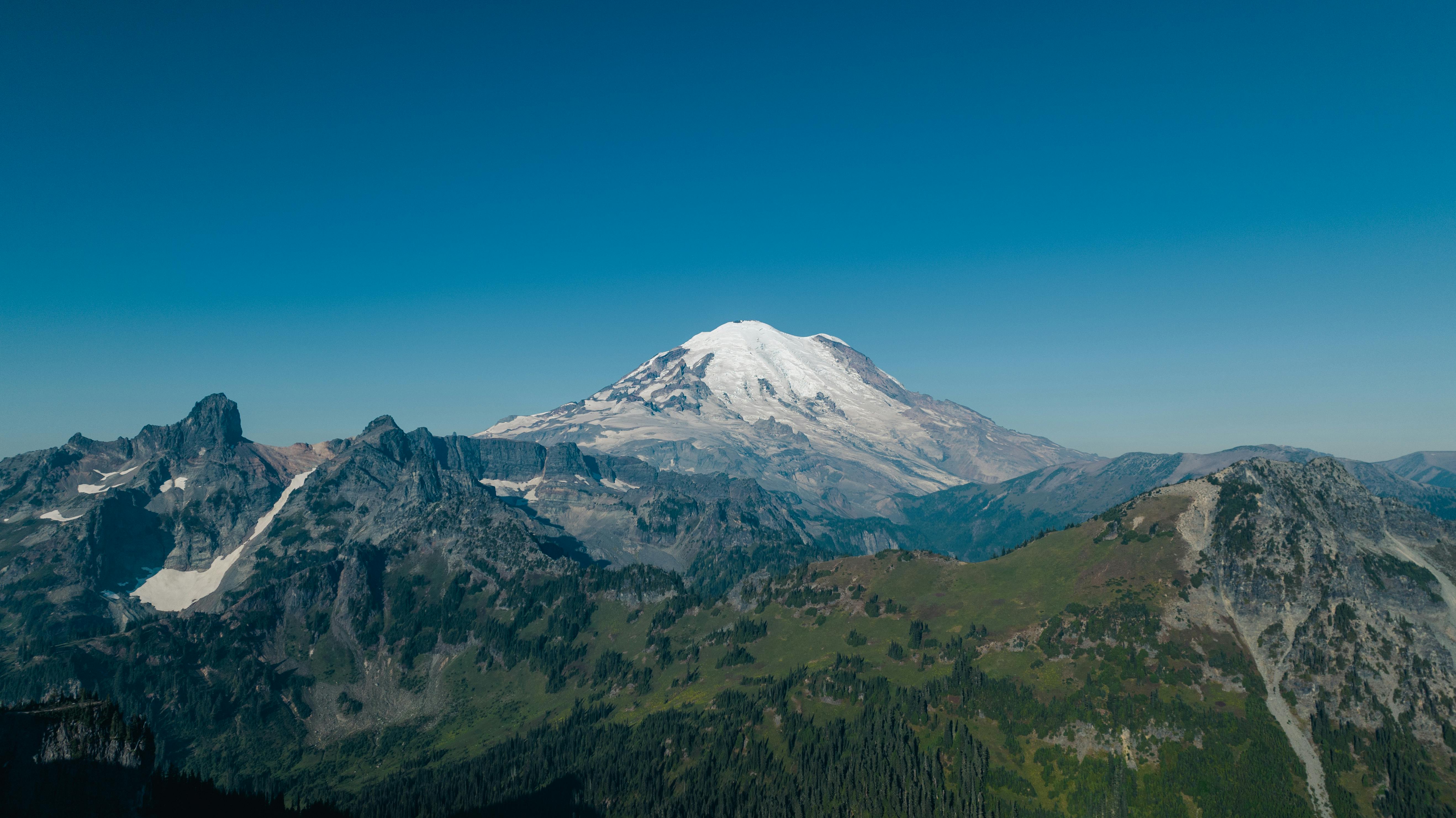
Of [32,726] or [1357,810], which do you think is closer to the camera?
[32,726]

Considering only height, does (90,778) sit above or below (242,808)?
above

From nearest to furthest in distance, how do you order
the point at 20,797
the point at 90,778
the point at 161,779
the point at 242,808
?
the point at 20,797 < the point at 90,778 < the point at 161,779 < the point at 242,808

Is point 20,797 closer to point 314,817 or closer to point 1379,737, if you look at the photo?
point 314,817

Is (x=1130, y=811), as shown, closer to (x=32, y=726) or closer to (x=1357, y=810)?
(x=1357, y=810)

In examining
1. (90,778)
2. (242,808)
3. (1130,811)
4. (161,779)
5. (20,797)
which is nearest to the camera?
(20,797)

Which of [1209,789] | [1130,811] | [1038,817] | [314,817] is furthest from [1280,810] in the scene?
[314,817]

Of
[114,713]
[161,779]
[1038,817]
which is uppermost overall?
[114,713]

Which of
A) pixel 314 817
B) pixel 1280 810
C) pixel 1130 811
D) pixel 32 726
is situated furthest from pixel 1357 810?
pixel 32 726

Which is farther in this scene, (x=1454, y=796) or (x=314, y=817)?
(x=314, y=817)

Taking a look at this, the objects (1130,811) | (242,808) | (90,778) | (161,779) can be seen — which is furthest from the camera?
(1130,811)
